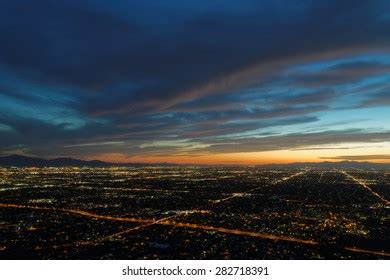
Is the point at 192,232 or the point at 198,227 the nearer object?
the point at 192,232

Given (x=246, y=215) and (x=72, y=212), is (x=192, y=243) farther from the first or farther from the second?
(x=72, y=212)

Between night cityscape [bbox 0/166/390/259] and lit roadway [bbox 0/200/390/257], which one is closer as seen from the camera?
night cityscape [bbox 0/166/390/259]

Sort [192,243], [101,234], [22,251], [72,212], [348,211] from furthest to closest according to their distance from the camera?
1. [348,211]
2. [72,212]
3. [101,234]
4. [192,243]
5. [22,251]

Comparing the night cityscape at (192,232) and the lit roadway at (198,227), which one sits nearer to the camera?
the night cityscape at (192,232)
